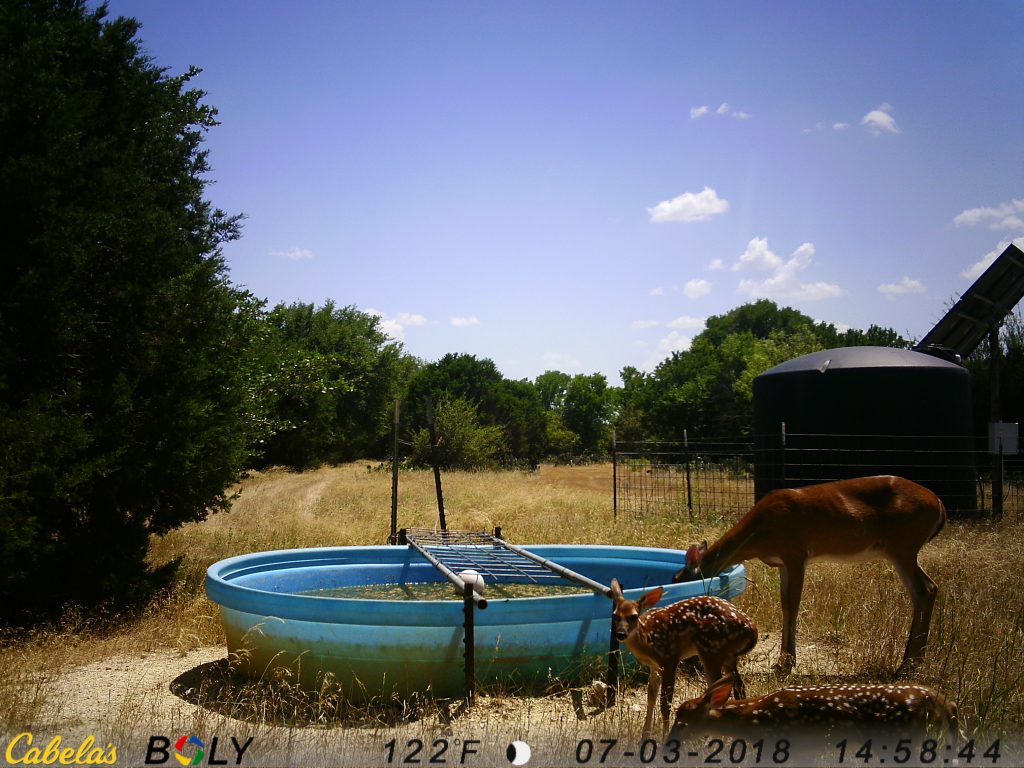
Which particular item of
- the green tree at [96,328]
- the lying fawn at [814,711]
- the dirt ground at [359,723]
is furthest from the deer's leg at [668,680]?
the green tree at [96,328]

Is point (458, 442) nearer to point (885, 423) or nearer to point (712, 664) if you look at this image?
point (885, 423)

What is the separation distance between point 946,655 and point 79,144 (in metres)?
8.93

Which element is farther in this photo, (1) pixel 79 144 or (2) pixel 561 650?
(1) pixel 79 144

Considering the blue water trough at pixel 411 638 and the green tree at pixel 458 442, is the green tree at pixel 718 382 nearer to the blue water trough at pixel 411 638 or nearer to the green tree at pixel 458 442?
the green tree at pixel 458 442

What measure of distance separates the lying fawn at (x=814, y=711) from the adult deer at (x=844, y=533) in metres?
2.07

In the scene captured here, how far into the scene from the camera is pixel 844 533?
17.9 feet

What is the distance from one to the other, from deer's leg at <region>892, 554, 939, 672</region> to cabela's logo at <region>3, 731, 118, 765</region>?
16.0 feet

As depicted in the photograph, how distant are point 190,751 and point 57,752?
0.79 metres

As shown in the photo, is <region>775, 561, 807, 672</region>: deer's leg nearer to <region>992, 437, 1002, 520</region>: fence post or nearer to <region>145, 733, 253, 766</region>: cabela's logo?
<region>145, 733, 253, 766</region>: cabela's logo

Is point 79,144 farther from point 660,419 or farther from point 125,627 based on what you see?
point 660,419

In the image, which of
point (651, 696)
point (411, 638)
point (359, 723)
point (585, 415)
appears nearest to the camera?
point (651, 696)

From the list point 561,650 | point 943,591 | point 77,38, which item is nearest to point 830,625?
point 943,591

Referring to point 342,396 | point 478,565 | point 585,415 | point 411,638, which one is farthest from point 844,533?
point 585,415

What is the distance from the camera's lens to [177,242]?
9055 millimetres
